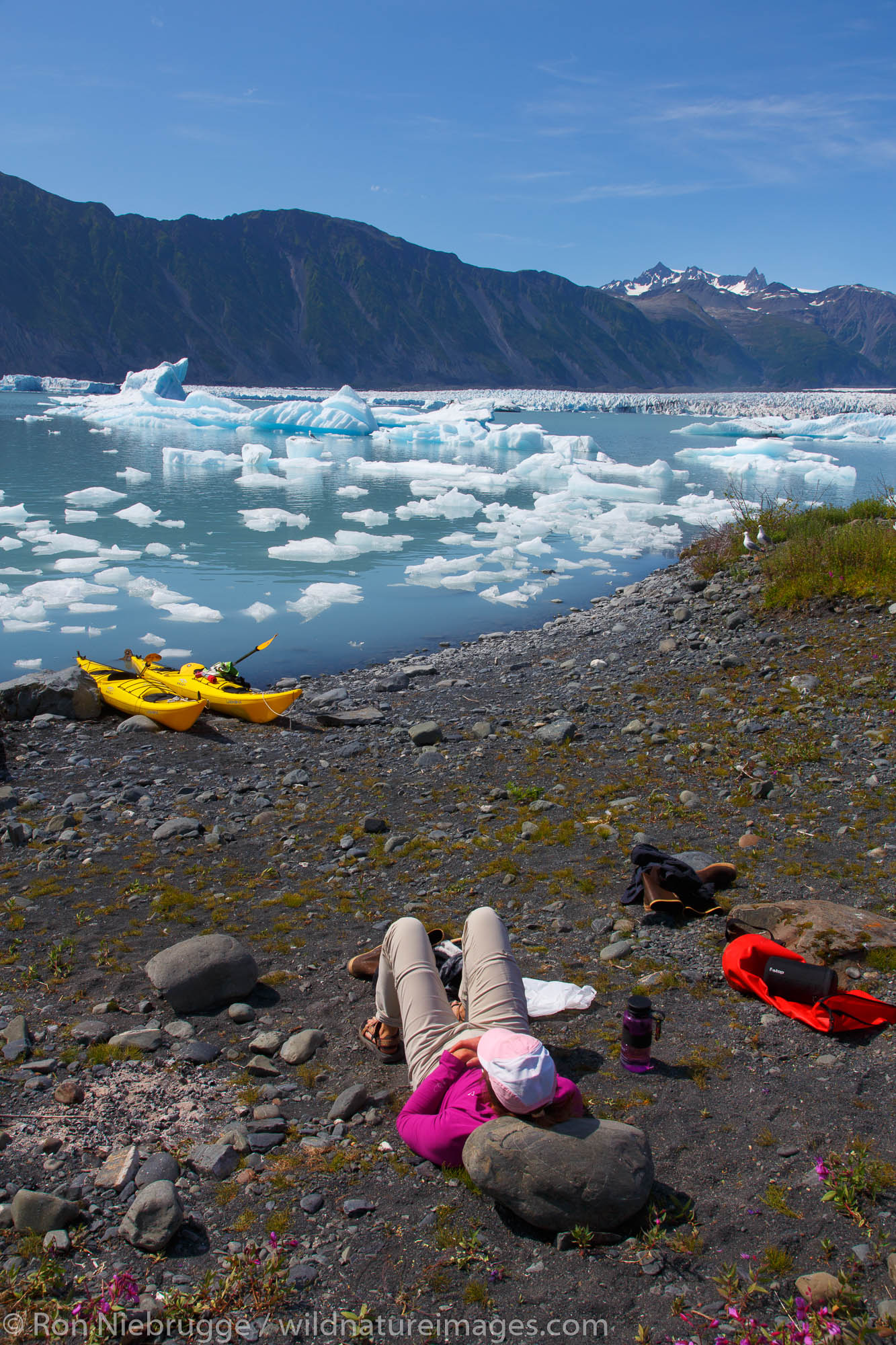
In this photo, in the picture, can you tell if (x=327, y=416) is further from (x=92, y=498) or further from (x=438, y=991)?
(x=438, y=991)

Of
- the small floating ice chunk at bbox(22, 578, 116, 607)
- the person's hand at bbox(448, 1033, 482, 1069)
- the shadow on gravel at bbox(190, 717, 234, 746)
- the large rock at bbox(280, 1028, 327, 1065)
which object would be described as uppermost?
the small floating ice chunk at bbox(22, 578, 116, 607)

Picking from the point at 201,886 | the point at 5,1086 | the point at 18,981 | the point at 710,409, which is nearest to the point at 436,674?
the point at 201,886

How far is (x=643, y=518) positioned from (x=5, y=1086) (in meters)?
29.8

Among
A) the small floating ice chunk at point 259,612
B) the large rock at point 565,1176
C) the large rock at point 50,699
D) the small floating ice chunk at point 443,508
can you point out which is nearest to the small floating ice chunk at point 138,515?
the small floating ice chunk at point 443,508

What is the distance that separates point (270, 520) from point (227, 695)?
18225mm

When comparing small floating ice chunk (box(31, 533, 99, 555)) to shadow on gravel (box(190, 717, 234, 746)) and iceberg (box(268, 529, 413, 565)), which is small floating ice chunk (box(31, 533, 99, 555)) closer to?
iceberg (box(268, 529, 413, 565))

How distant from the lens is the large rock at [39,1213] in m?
2.86

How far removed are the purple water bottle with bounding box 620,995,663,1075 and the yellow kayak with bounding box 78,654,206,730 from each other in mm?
7579

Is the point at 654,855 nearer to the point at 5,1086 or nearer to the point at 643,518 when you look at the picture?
the point at 5,1086

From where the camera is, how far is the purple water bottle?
11.9 feet

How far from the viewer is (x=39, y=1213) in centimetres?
287

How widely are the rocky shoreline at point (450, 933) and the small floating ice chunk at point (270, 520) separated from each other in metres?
17.9

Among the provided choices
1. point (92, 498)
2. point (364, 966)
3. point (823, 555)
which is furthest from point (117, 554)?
point (364, 966)

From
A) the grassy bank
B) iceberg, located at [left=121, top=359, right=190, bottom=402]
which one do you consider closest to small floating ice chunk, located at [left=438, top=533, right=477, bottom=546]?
the grassy bank
